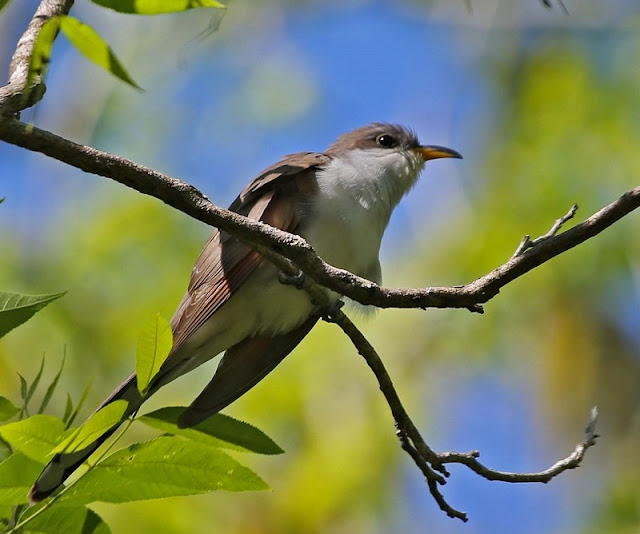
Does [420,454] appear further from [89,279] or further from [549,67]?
[549,67]

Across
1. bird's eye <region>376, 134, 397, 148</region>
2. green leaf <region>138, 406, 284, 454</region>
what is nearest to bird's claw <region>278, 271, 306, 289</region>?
green leaf <region>138, 406, 284, 454</region>

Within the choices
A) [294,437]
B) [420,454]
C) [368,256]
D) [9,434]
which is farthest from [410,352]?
[9,434]

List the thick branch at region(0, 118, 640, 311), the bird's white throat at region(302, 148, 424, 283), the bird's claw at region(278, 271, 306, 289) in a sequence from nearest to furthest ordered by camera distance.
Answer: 1. the thick branch at region(0, 118, 640, 311)
2. the bird's claw at region(278, 271, 306, 289)
3. the bird's white throat at region(302, 148, 424, 283)

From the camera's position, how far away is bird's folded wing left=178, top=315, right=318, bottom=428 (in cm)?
390

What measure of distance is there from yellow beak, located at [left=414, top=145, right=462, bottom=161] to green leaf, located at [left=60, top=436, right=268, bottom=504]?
3341mm

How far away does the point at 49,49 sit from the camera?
67.7 inches

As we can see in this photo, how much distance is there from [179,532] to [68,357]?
5.36 feet

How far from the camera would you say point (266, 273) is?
13.3ft

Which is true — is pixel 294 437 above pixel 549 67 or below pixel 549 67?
below

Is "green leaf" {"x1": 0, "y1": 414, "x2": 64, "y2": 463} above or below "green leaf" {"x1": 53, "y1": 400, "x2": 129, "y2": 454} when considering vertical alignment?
below

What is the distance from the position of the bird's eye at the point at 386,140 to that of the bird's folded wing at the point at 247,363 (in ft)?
4.31

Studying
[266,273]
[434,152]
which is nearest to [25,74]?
[266,273]

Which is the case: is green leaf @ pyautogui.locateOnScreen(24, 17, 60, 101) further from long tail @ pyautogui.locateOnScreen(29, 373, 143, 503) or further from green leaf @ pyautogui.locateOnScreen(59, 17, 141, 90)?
long tail @ pyautogui.locateOnScreen(29, 373, 143, 503)

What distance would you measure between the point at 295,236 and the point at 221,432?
0.64 m
